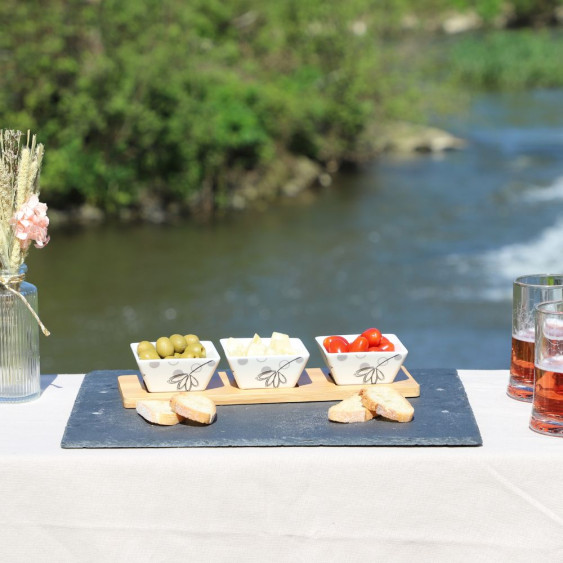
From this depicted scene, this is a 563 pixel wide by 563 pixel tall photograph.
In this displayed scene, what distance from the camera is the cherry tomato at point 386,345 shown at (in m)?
2.62

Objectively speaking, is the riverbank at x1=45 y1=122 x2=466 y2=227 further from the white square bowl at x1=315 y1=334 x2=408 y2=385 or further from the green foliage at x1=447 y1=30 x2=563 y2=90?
the white square bowl at x1=315 y1=334 x2=408 y2=385

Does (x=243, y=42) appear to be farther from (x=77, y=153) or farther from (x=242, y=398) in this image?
(x=242, y=398)

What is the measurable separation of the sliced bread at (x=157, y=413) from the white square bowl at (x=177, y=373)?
0.10 metres

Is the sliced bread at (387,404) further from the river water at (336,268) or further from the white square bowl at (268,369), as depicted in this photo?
the river water at (336,268)

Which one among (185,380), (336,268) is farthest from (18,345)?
(336,268)

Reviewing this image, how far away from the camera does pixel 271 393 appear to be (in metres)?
2.55

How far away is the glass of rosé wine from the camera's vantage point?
8.41 feet

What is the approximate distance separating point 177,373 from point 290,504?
44cm

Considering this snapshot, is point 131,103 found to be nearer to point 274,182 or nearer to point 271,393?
point 274,182

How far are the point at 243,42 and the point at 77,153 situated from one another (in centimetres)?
566

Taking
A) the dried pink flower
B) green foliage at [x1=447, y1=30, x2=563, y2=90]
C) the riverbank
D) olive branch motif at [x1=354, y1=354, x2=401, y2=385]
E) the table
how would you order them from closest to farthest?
the table → the dried pink flower → olive branch motif at [x1=354, y1=354, x2=401, y2=385] → the riverbank → green foliage at [x1=447, y1=30, x2=563, y2=90]

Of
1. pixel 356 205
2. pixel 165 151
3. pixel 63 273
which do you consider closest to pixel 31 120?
pixel 165 151

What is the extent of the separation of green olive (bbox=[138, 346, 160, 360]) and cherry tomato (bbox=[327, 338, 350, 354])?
39 cm

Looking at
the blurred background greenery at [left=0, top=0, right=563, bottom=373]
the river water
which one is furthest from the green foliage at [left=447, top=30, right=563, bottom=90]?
the river water
